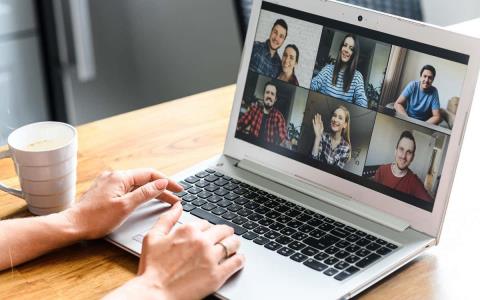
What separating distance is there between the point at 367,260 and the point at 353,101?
0.82 feet

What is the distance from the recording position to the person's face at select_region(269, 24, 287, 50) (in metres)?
1.16

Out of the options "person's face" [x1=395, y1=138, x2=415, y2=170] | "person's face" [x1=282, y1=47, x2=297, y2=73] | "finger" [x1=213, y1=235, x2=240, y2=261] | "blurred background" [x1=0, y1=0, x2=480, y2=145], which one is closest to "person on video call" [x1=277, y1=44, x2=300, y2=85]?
"person's face" [x1=282, y1=47, x2=297, y2=73]

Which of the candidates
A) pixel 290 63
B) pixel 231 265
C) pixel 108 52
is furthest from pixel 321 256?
pixel 108 52

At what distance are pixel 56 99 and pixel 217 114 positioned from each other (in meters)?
1.26

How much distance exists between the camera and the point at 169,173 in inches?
48.8

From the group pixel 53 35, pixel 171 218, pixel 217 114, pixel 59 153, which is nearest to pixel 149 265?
pixel 171 218

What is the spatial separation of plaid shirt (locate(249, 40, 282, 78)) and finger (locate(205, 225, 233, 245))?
31cm

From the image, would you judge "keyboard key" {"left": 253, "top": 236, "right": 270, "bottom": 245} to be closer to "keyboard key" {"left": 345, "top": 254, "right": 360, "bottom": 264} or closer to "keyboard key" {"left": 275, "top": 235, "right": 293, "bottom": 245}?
"keyboard key" {"left": 275, "top": 235, "right": 293, "bottom": 245}

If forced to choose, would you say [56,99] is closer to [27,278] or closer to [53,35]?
[53,35]

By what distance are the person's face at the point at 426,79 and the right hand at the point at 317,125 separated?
0.18 metres

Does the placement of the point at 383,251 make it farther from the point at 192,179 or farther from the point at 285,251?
the point at 192,179

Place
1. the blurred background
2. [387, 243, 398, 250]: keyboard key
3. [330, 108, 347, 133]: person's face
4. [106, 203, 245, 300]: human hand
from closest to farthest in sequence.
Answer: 1. [106, 203, 245, 300]: human hand
2. [387, 243, 398, 250]: keyboard key
3. [330, 108, 347, 133]: person's face
4. the blurred background

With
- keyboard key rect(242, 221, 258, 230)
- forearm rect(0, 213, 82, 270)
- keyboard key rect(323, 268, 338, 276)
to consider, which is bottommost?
forearm rect(0, 213, 82, 270)

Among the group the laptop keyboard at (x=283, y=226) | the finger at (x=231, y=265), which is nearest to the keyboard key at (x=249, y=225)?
the laptop keyboard at (x=283, y=226)
